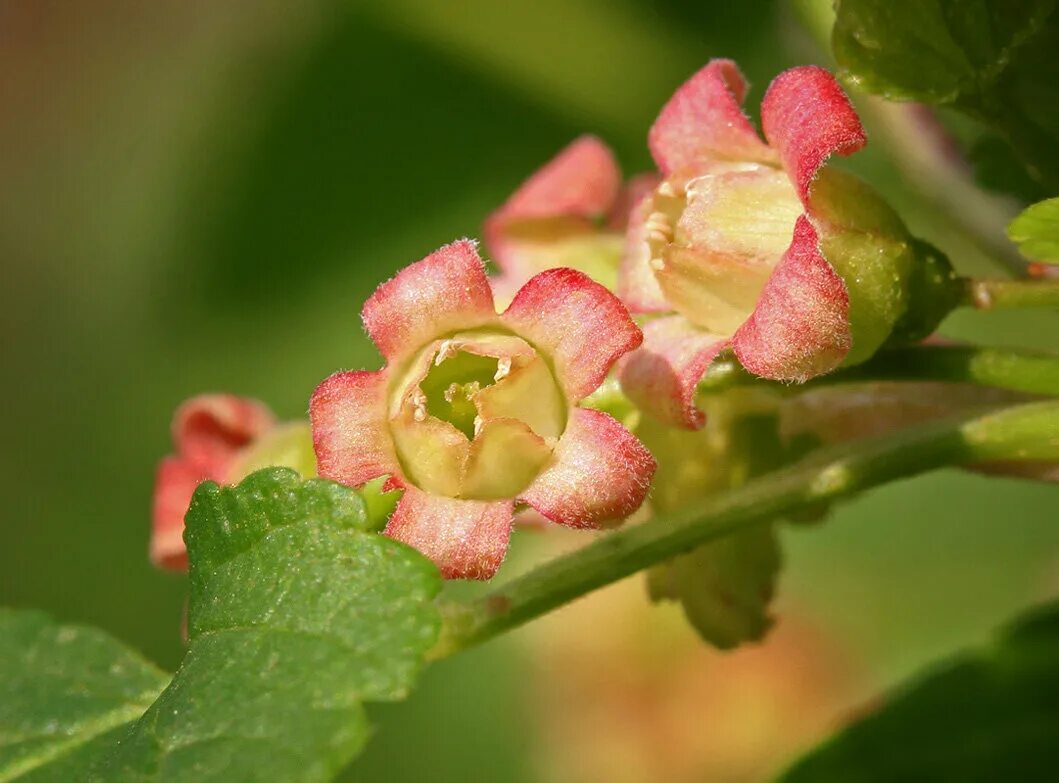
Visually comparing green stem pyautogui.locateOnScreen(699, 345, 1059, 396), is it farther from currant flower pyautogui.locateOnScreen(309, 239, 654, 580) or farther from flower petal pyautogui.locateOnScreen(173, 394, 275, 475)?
flower petal pyautogui.locateOnScreen(173, 394, 275, 475)

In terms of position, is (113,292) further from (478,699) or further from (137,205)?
(478,699)

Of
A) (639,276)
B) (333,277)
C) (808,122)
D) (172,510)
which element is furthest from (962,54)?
(333,277)

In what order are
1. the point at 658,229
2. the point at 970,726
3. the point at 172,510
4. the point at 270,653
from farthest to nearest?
the point at 970,726 → the point at 172,510 → the point at 658,229 → the point at 270,653

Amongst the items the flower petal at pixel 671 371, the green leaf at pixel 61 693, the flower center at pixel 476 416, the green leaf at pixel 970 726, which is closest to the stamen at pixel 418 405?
the flower center at pixel 476 416

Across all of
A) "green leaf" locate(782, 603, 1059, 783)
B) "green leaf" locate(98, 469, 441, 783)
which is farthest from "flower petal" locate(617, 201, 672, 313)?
"green leaf" locate(782, 603, 1059, 783)

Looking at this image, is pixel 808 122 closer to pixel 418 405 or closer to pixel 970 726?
pixel 418 405

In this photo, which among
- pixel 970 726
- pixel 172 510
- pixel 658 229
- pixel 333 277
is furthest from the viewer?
pixel 333 277

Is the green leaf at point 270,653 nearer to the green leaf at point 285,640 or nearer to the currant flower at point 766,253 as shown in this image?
the green leaf at point 285,640
